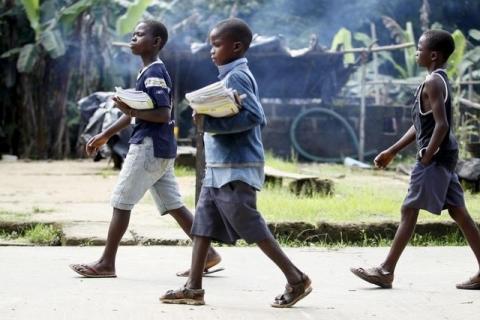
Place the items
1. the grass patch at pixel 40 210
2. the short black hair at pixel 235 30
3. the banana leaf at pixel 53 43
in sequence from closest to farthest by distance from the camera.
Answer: the short black hair at pixel 235 30
the grass patch at pixel 40 210
the banana leaf at pixel 53 43

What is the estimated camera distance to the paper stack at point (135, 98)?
198 inches

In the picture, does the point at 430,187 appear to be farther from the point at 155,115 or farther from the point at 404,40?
the point at 404,40

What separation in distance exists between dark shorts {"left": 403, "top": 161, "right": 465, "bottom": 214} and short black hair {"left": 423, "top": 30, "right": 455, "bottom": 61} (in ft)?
2.04

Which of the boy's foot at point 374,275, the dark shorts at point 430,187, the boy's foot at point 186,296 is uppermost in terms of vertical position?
the dark shorts at point 430,187

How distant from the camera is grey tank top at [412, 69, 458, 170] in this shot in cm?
510

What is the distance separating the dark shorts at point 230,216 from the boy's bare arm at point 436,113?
107cm

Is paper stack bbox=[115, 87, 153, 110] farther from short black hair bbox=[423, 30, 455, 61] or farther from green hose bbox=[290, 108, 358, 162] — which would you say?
green hose bbox=[290, 108, 358, 162]

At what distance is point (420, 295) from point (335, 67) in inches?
458

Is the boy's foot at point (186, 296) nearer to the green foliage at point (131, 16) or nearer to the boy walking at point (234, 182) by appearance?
the boy walking at point (234, 182)

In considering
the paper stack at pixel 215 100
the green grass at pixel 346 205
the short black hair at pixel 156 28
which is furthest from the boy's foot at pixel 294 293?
the green grass at pixel 346 205

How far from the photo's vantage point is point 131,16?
1664cm

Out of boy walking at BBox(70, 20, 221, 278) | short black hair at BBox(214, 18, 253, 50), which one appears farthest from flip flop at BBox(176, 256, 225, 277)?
short black hair at BBox(214, 18, 253, 50)

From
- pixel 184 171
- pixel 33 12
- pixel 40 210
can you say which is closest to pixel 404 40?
pixel 33 12

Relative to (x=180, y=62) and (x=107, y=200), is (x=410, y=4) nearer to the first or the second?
(x=180, y=62)
